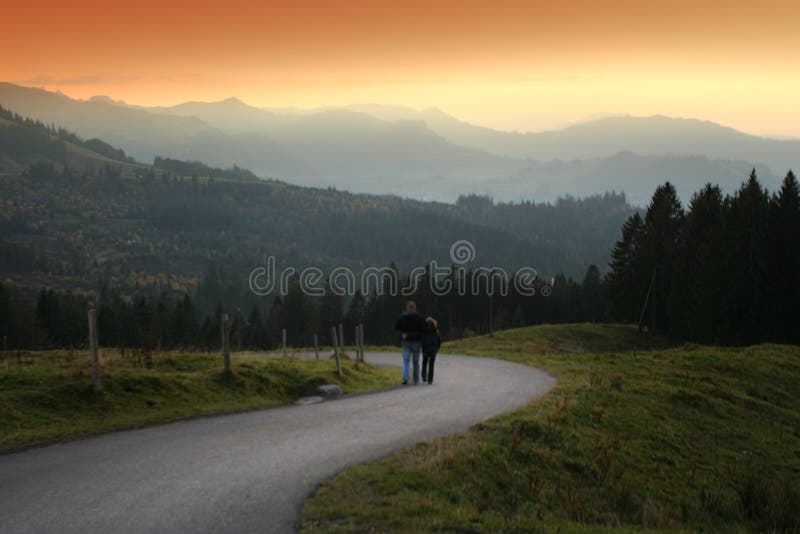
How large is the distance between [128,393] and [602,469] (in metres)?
11.7

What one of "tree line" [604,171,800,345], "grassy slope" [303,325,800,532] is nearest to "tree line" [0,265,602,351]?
"tree line" [604,171,800,345]

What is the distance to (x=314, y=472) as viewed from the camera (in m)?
12.4

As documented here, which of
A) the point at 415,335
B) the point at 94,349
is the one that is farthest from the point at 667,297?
the point at 94,349

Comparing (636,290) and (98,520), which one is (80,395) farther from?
(636,290)

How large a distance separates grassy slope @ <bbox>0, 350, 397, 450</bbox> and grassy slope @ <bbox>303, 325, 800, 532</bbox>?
6.71m

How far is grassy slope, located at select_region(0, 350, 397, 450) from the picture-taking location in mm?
15430

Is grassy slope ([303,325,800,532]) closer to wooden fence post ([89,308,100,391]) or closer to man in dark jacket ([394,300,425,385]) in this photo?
man in dark jacket ([394,300,425,385])

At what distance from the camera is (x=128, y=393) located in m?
18.1

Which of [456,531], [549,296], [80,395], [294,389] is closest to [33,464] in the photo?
[80,395]

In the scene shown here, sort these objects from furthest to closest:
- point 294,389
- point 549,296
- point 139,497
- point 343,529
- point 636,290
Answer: point 549,296 < point 636,290 < point 294,389 < point 139,497 < point 343,529

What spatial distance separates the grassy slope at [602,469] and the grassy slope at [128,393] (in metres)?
6.71

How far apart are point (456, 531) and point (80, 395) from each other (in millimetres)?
11323

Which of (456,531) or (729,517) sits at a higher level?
(456,531)

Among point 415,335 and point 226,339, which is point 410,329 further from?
point 226,339
